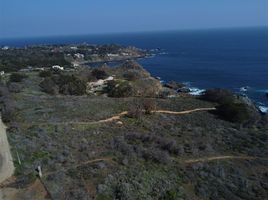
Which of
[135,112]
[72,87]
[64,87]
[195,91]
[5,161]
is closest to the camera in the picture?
[5,161]

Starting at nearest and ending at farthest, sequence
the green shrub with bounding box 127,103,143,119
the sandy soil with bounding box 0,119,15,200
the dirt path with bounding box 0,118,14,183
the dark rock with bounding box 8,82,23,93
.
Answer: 1. the sandy soil with bounding box 0,119,15,200
2. the dirt path with bounding box 0,118,14,183
3. the green shrub with bounding box 127,103,143,119
4. the dark rock with bounding box 8,82,23,93

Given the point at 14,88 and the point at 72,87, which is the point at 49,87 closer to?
the point at 72,87

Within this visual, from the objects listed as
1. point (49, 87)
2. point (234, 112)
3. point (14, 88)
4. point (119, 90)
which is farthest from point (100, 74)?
point (234, 112)

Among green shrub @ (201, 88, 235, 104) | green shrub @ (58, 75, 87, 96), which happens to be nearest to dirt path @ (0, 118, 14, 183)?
green shrub @ (58, 75, 87, 96)

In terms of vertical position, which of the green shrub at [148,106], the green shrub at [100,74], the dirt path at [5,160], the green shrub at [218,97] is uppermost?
the dirt path at [5,160]

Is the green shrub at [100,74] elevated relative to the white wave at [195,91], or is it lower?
elevated

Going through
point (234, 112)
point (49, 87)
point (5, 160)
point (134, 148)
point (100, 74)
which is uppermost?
point (5, 160)

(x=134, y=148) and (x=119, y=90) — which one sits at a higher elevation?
(x=134, y=148)

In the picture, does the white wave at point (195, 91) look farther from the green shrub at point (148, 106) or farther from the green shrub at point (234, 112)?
the green shrub at point (148, 106)

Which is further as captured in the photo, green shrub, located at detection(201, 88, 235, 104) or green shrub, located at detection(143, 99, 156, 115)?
green shrub, located at detection(201, 88, 235, 104)

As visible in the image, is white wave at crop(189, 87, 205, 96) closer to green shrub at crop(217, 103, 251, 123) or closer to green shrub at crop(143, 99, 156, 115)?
green shrub at crop(217, 103, 251, 123)

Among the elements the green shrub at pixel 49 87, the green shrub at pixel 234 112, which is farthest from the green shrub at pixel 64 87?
the green shrub at pixel 234 112
